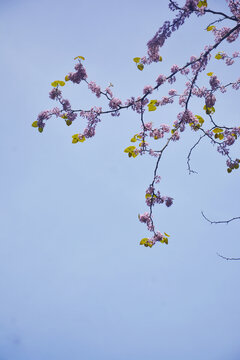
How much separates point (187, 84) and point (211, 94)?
114 centimetres

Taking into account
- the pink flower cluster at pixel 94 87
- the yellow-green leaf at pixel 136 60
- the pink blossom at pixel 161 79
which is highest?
the pink flower cluster at pixel 94 87

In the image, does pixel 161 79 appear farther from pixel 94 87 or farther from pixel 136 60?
pixel 94 87

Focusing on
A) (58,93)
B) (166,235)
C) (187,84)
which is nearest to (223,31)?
(187,84)

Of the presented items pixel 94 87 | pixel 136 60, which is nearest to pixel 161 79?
pixel 136 60

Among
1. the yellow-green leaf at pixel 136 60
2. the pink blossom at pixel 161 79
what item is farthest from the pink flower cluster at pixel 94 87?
the pink blossom at pixel 161 79

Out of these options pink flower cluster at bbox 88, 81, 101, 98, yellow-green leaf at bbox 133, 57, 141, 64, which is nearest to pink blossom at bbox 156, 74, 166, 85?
yellow-green leaf at bbox 133, 57, 141, 64

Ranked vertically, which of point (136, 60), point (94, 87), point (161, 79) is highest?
point (94, 87)

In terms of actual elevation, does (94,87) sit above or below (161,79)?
above

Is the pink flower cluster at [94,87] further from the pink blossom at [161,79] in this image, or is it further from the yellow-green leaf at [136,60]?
the pink blossom at [161,79]

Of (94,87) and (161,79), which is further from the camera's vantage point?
(94,87)

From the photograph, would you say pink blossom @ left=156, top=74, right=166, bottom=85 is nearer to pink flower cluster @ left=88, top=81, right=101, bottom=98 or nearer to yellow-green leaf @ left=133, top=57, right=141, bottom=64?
yellow-green leaf @ left=133, top=57, right=141, bottom=64

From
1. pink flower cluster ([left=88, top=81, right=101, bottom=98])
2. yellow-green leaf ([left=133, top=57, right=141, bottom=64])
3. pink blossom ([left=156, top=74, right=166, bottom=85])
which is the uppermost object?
pink flower cluster ([left=88, top=81, right=101, bottom=98])

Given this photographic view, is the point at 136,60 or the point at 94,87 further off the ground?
the point at 94,87

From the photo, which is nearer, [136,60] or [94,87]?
[136,60]
